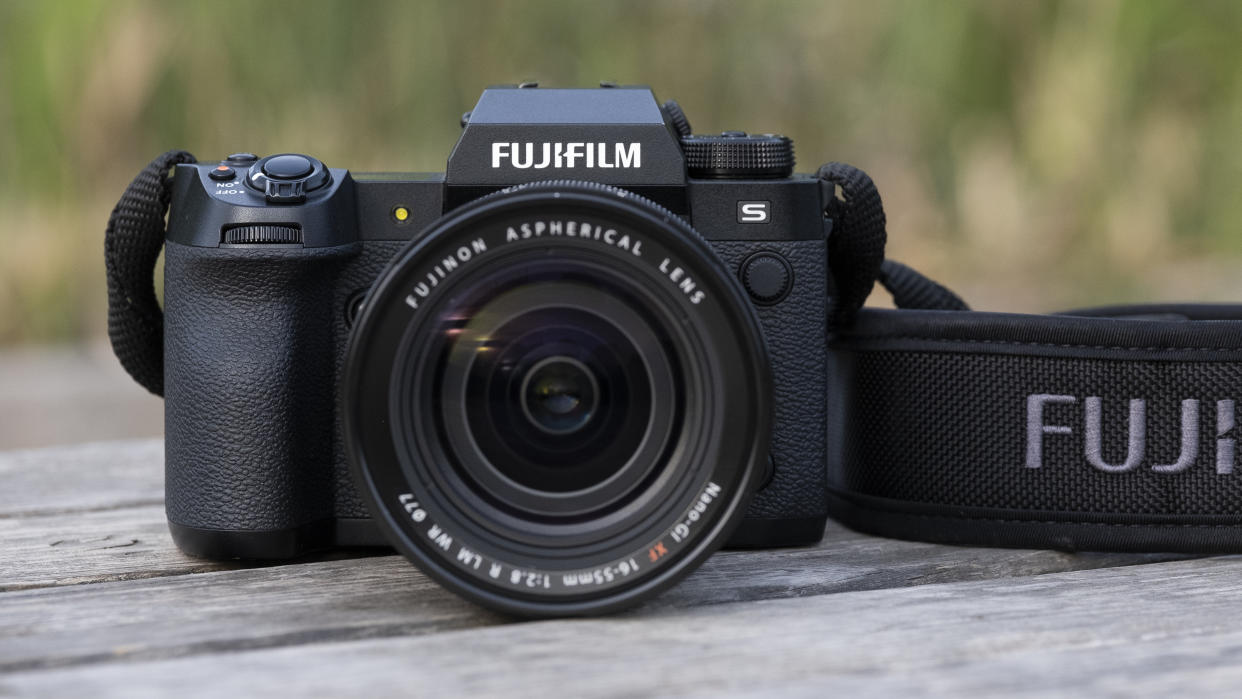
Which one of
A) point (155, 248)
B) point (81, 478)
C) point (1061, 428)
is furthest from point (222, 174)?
point (1061, 428)

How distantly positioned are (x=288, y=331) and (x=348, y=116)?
5.27ft

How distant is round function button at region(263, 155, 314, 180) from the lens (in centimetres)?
103

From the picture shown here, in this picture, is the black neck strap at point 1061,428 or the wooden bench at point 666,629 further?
the black neck strap at point 1061,428

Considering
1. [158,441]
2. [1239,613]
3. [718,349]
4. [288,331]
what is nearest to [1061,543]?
[1239,613]

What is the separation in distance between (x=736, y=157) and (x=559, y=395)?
0.26 meters

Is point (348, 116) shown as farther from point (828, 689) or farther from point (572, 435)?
point (828, 689)

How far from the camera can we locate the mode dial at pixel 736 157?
106cm

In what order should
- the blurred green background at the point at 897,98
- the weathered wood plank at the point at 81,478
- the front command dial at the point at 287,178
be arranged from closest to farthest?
the front command dial at the point at 287,178, the weathered wood plank at the point at 81,478, the blurred green background at the point at 897,98

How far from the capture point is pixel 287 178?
1024 millimetres

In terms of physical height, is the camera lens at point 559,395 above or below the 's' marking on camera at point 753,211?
below

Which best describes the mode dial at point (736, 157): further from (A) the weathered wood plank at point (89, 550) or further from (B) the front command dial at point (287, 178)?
(A) the weathered wood plank at point (89, 550)

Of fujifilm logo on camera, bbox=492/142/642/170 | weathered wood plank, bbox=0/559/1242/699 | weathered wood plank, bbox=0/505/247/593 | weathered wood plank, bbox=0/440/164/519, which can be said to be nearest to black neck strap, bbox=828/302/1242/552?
weathered wood plank, bbox=0/559/1242/699

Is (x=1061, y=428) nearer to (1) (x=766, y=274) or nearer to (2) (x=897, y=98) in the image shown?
(1) (x=766, y=274)

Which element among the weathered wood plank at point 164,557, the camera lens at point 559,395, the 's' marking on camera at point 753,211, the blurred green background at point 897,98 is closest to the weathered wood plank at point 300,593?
the weathered wood plank at point 164,557
